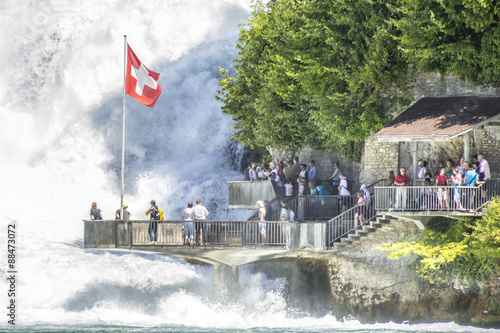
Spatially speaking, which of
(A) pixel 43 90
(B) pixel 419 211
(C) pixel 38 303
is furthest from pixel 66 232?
(B) pixel 419 211

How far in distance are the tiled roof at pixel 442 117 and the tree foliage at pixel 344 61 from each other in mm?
1094

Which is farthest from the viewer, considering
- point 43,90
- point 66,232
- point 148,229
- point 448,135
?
point 43,90

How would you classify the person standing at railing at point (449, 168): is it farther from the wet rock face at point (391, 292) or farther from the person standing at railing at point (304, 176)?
the person standing at railing at point (304, 176)

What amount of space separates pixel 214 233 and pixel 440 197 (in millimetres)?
9043

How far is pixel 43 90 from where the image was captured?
7031 centimetres

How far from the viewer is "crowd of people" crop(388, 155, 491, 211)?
39250 mm

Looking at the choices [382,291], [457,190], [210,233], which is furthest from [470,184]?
[210,233]

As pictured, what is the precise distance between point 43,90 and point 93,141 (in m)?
7.30

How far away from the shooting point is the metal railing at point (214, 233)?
42156 mm

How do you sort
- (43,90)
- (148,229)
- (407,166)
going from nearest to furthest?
(148,229)
(407,166)
(43,90)

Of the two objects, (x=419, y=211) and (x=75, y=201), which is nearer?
(x=419, y=211)

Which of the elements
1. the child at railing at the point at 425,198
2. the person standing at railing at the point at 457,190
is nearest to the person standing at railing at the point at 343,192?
the child at railing at the point at 425,198

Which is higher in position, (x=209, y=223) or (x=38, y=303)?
(x=209, y=223)

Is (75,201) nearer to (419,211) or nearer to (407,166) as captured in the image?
(407,166)
